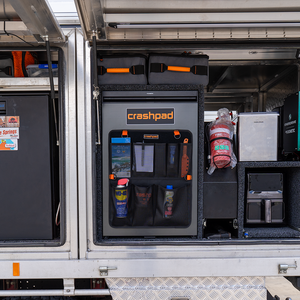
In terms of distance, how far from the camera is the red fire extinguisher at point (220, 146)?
1.77 meters

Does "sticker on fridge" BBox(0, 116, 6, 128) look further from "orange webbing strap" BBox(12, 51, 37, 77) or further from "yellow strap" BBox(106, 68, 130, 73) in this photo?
"yellow strap" BBox(106, 68, 130, 73)

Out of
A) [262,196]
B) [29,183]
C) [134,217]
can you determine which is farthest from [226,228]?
[29,183]

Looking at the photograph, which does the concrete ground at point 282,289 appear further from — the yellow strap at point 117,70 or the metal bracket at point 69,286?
the yellow strap at point 117,70

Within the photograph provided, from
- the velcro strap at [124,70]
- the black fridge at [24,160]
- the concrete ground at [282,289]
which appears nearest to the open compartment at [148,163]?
the velcro strap at [124,70]

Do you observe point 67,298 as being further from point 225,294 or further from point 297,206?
point 297,206

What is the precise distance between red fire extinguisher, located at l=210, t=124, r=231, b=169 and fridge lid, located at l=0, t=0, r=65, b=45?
4.30ft

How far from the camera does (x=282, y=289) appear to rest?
110 inches

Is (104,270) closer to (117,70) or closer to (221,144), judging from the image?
(221,144)

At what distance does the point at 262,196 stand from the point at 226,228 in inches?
16.5

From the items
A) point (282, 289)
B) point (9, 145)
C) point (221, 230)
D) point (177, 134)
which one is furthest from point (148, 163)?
point (282, 289)

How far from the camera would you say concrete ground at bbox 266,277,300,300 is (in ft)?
8.73

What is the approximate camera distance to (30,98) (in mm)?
1652

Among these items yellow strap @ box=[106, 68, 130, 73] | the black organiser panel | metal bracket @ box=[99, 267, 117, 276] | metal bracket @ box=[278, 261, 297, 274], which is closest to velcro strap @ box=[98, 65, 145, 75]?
yellow strap @ box=[106, 68, 130, 73]

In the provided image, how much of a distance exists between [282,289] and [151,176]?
240cm
